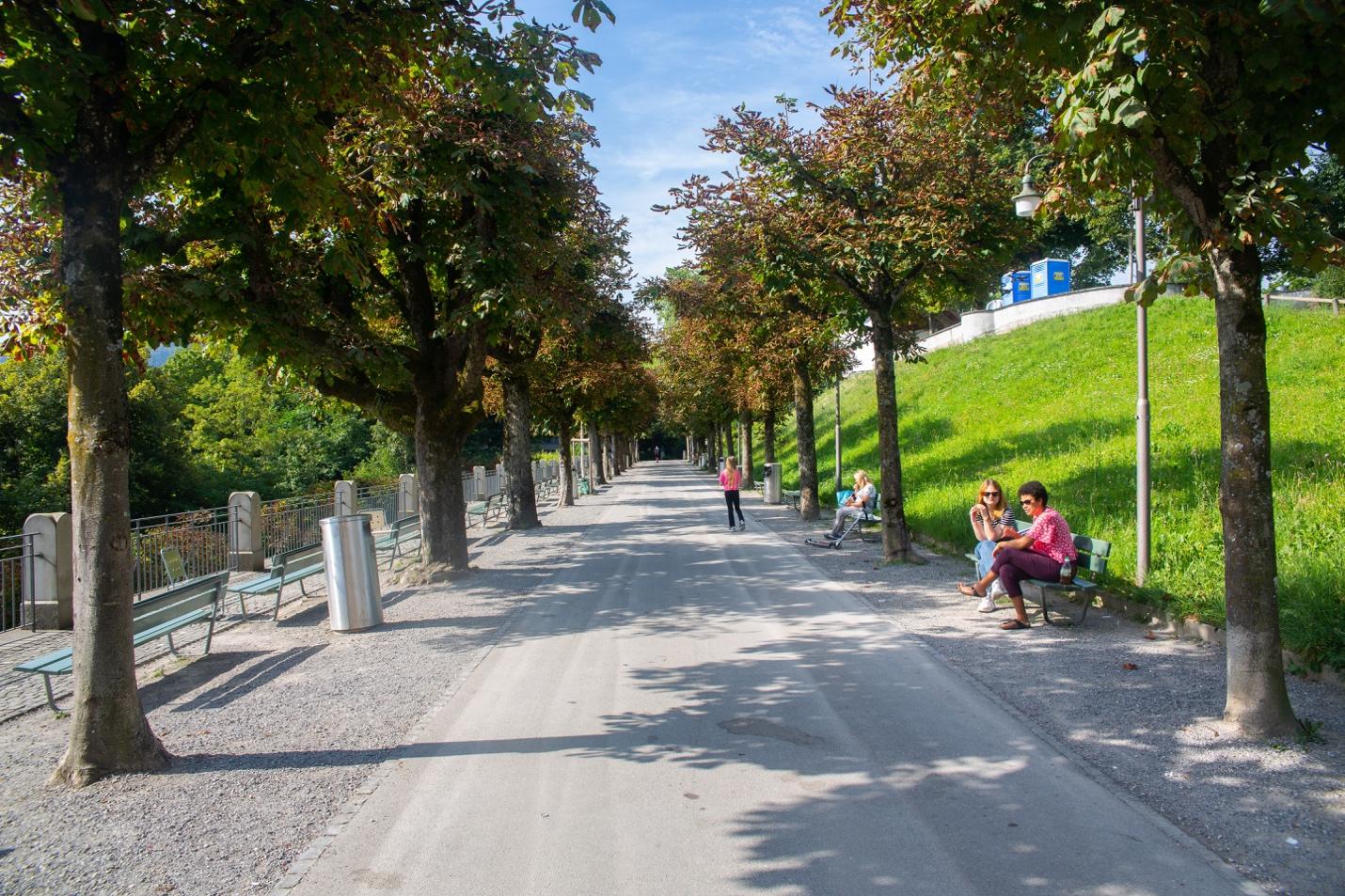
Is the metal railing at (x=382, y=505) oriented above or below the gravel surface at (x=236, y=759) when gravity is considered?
above

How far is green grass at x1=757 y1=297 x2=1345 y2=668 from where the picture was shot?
27.1 feet

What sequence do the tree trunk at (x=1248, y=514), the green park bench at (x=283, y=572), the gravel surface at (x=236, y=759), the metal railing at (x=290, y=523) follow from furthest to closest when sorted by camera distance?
the metal railing at (x=290, y=523) < the green park bench at (x=283, y=572) < the tree trunk at (x=1248, y=514) < the gravel surface at (x=236, y=759)

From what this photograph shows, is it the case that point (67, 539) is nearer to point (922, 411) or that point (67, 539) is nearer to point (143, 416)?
point (143, 416)

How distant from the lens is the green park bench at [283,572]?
35.8 feet

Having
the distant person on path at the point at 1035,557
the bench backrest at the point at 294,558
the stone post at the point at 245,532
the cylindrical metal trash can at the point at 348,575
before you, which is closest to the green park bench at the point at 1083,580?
the distant person on path at the point at 1035,557

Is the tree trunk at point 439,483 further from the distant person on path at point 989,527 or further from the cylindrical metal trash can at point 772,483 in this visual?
the cylindrical metal trash can at point 772,483

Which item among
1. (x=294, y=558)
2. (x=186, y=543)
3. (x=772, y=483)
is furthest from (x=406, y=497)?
(x=294, y=558)

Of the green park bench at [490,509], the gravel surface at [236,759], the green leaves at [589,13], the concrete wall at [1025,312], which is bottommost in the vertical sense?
the gravel surface at [236,759]

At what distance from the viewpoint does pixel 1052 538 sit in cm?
860

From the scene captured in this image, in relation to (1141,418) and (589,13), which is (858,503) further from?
(589,13)

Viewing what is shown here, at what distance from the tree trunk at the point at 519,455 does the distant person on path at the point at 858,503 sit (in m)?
9.21

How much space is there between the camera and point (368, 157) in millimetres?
10836

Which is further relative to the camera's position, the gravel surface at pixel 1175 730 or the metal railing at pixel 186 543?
the metal railing at pixel 186 543

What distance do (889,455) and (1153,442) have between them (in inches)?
184
